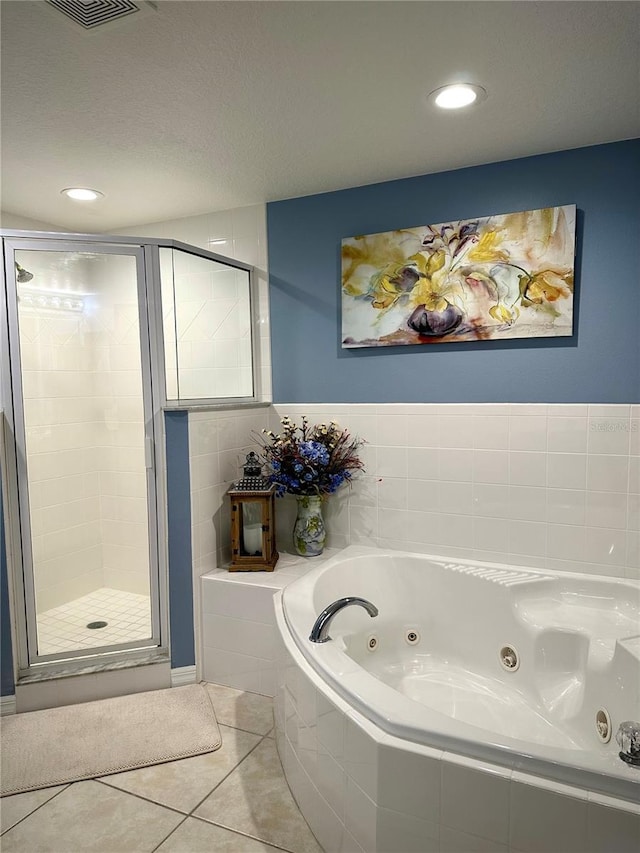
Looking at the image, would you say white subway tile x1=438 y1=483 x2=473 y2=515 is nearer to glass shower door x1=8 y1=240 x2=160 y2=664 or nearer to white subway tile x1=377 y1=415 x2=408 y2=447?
white subway tile x1=377 y1=415 x2=408 y2=447

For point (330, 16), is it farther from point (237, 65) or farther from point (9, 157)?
point (9, 157)

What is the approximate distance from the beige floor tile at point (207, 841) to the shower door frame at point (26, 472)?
909 mm

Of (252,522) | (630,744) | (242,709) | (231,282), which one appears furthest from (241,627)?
(231,282)

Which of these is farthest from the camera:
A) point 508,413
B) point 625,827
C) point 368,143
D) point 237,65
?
point 508,413

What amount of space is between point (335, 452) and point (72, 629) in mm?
1525

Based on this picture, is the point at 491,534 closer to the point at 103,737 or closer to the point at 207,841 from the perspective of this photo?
the point at 207,841

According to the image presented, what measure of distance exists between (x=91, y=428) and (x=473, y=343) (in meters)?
1.89

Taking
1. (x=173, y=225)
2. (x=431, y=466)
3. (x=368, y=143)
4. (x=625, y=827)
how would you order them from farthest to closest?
(x=173, y=225) < (x=431, y=466) < (x=368, y=143) < (x=625, y=827)

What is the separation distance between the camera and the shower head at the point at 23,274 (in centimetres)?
243

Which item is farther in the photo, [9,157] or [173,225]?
[173,225]

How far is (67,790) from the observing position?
1.98 m

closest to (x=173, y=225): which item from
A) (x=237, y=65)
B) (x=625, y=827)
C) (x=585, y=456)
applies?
(x=237, y=65)

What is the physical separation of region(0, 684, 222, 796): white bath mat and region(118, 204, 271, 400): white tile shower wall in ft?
4.91

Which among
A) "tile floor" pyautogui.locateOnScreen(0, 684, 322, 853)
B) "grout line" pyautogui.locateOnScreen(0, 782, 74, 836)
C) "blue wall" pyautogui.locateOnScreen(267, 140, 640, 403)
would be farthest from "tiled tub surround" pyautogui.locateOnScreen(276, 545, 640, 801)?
"grout line" pyautogui.locateOnScreen(0, 782, 74, 836)
